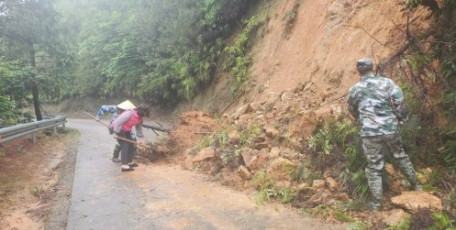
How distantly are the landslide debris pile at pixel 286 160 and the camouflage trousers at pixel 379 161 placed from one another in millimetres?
242

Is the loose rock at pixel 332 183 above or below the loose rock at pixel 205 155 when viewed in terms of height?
below

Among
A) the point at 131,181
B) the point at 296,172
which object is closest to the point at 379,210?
the point at 296,172

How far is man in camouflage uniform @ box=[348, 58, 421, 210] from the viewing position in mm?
5168

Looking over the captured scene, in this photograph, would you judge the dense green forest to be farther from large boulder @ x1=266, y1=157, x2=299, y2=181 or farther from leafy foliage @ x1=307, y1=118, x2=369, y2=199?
leafy foliage @ x1=307, y1=118, x2=369, y2=199

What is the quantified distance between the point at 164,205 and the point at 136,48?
58.1ft

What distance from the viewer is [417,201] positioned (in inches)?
191

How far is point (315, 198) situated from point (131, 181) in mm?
3987

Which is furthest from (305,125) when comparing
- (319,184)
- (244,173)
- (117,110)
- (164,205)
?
(117,110)

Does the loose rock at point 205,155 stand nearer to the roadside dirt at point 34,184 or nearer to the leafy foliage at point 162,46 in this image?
the roadside dirt at point 34,184

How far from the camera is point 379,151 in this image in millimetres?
5238

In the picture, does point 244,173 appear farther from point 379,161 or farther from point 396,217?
point 396,217

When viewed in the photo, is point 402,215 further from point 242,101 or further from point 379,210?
point 242,101

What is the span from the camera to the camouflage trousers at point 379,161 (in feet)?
17.0

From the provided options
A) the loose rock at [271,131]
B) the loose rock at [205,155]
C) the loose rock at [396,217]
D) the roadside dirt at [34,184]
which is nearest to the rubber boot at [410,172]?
the loose rock at [396,217]
